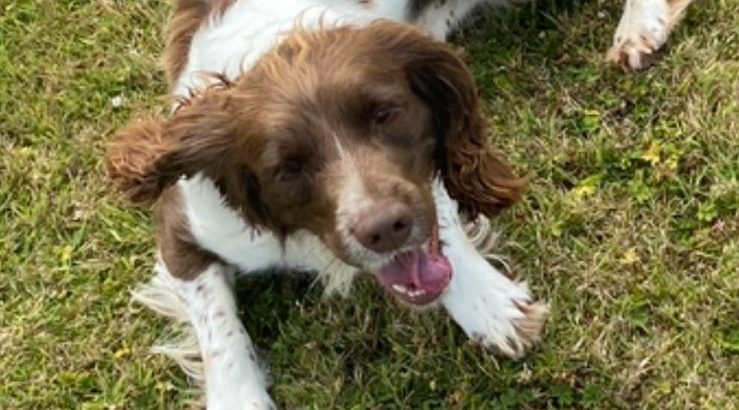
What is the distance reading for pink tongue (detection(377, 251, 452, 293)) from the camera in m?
3.85

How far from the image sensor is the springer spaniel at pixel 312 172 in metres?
3.69

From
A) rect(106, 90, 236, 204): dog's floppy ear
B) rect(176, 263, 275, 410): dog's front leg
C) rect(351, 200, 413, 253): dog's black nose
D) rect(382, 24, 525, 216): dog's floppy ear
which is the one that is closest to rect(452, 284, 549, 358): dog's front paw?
rect(382, 24, 525, 216): dog's floppy ear

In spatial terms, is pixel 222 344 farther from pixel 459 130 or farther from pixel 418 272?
pixel 459 130

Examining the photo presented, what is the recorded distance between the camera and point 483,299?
431cm

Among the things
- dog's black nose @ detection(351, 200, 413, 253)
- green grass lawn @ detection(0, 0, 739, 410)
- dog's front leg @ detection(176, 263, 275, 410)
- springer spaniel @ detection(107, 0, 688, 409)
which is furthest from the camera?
dog's front leg @ detection(176, 263, 275, 410)

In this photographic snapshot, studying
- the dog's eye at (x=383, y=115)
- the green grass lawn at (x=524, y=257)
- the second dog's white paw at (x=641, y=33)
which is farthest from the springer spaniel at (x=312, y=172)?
the second dog's white paw at (x=641, y=33)

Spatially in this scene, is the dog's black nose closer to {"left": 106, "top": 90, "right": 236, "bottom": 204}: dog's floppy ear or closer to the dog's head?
the dog's head

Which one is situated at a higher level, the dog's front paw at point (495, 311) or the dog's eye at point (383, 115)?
the dog's eye at point (383, 115)

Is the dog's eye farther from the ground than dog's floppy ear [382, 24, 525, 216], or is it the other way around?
the dog's eye

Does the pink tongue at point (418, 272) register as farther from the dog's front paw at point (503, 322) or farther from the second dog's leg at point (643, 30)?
the second dog's leg at point (643, 30)

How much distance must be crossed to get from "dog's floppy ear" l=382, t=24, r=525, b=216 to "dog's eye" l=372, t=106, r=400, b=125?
0.15 meters

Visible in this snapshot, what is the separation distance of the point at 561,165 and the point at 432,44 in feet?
3.08

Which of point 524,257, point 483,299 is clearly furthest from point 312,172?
point 524,257

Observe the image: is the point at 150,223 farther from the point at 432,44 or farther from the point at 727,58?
the point at 727,58
